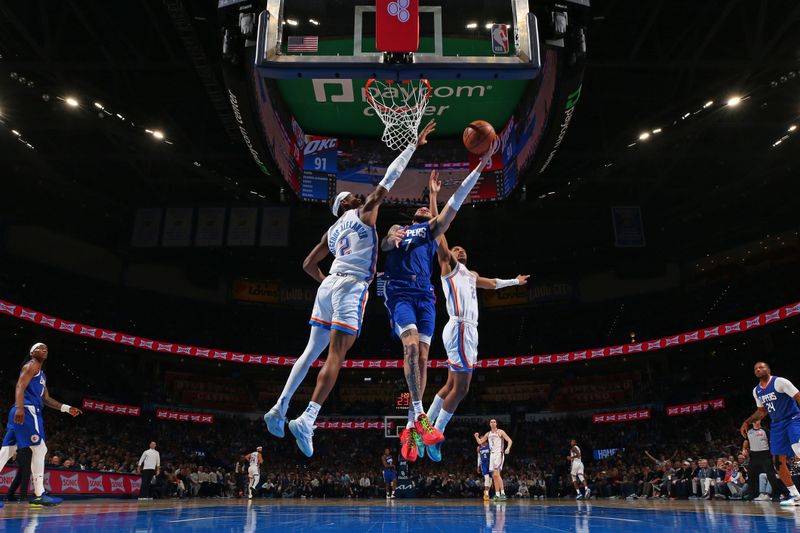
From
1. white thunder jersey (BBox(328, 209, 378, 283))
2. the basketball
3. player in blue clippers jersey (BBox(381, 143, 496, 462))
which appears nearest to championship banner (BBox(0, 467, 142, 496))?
player in blue clippers jersey (BBox(381, 143, 496, 462))

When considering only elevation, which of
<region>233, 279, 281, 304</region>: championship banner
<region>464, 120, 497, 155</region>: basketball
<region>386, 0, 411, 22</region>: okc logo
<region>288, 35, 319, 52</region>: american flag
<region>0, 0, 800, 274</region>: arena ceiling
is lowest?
<region>464, 120, 497, 155</region>: basketball

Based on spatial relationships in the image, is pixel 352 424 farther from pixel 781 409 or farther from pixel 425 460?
pixel 781 409

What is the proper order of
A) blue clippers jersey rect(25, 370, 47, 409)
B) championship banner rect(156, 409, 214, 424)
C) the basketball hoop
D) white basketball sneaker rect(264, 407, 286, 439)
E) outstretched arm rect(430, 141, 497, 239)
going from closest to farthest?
white basketball sneaker rect(264, 407, 286, 439)
outstretched arm rect(430, 141, 497, 239)
blue clippers jersey rect(25, 370, 47, 409)
the basketball hoop
championship banner rect(156, 409, 214, 424)

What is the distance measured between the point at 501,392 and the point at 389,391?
5.98 m

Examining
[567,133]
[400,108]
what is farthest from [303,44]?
[567,133]

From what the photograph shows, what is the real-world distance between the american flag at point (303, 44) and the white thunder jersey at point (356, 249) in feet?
5.70

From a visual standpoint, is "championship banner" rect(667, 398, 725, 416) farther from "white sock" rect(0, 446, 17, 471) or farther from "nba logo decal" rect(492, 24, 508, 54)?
"white sock" rect(0, 446, 17, 471)

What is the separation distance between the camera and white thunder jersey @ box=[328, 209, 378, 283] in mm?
5234

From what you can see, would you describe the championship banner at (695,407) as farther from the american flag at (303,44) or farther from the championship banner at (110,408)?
the american flag at (303,44)

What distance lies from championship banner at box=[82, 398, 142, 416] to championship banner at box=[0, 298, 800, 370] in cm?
297

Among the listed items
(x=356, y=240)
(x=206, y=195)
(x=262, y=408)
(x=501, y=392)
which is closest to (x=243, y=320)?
(x=262, y=408)

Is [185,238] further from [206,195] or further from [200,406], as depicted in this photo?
[200,406]

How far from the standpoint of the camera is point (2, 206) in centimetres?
2281

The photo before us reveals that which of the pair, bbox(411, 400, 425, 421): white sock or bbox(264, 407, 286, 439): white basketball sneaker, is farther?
bbox(411, 400, 425, 421): white sock
